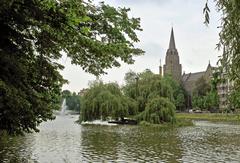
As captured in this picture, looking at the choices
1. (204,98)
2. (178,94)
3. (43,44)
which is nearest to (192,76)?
(178,94)

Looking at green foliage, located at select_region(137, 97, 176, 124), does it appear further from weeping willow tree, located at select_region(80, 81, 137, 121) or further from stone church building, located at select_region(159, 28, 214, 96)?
Result: stone church building, located at select_region(159, 28, 214, 96)

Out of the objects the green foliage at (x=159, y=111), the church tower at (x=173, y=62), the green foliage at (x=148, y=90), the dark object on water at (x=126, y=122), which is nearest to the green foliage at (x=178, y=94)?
the church tower at (x=173, y=62)

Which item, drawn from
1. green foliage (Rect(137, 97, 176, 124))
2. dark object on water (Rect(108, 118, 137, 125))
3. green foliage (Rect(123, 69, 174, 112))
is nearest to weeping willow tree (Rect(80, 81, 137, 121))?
dark object on water (Rect(108, 118, 137, 125))

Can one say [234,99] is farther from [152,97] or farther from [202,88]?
[202,88]

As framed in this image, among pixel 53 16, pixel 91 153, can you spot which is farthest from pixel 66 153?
pixel 53 16

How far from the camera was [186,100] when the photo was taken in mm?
A: 104000

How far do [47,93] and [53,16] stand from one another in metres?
4.37

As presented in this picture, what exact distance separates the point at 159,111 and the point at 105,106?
5499mm

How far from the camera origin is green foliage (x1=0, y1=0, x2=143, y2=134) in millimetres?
7820

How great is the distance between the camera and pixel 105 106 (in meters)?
40.0

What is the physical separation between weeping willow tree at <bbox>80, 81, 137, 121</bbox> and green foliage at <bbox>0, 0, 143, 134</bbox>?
2923 cm

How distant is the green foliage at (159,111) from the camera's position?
3803 cm

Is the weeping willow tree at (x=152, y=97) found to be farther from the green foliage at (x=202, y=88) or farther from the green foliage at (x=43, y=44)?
the green foliage at (x=202, y=88)

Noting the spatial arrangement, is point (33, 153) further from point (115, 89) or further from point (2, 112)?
point (115, 89)
